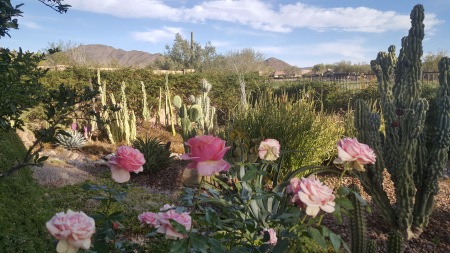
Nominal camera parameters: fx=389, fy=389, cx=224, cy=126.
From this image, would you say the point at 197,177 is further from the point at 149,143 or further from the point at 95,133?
the point at 95,133

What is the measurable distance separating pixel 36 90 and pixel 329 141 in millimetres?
5019

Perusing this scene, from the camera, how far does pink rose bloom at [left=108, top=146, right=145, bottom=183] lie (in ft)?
4.78

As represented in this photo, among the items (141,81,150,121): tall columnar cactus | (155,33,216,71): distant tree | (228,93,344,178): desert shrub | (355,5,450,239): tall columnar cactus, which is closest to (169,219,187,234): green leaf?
(355,5,450,239): tall columnar cactus

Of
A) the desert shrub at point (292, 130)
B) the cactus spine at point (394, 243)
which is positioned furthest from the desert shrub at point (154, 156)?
the cactus spine at point (394, 243)

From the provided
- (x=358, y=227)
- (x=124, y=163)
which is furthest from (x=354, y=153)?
(x=358, y=227)

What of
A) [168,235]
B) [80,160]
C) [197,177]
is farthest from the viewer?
[80,160]

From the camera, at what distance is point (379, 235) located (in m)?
3.91

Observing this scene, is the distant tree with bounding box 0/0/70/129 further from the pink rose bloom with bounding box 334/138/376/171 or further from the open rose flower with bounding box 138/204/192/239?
the pink rose bloom with bounding box 334/138/376/171

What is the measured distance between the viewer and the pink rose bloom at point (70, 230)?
3.50 ft

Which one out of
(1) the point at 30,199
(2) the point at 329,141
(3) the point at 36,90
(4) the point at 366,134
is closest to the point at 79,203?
(1) the point at 30,199

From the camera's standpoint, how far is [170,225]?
134cm

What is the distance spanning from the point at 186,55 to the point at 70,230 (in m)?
29.0

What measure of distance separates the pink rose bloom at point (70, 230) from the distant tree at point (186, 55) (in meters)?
28.1

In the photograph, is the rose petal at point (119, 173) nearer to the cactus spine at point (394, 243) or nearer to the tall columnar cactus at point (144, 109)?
the cactus spine at point (394, 243)
